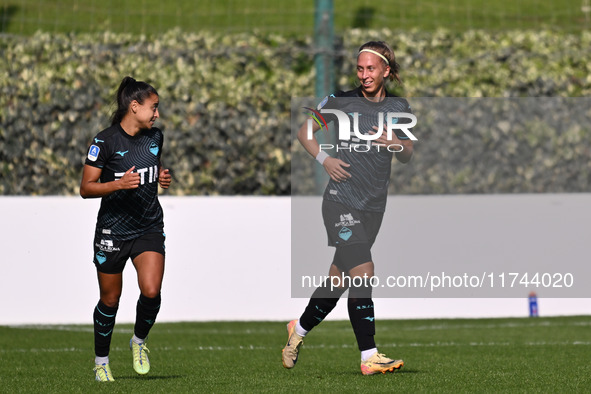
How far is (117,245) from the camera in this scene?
670 cm

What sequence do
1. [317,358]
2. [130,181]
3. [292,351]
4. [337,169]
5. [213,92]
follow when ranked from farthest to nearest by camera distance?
[213,92] → [317,358] → [292,351] → [337,169] → [130,181]

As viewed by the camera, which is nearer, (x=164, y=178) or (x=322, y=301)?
(x=164, y=178)

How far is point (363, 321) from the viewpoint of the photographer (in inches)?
265

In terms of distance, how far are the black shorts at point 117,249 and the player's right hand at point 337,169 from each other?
1108mm

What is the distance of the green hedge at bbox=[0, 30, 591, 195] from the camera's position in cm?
1268

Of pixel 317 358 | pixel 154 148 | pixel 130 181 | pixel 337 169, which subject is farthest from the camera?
pixel 317 358

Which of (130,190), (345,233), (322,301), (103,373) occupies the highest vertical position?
(130,190)

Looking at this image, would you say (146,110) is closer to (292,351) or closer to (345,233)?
(345,233)

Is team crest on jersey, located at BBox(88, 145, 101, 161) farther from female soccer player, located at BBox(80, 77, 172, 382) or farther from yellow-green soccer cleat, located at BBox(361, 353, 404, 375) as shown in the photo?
yellow-green soccer cleat, located at BBox(361, 353, 404, 375)

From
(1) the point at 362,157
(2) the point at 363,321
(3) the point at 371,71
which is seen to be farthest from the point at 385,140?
(2) the point at 363,321

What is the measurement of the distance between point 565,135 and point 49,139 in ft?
19.3

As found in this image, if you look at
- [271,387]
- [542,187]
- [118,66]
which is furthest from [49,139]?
[271,387]

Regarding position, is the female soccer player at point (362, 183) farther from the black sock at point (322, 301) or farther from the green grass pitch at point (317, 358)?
the green grass pitch at point (317, 358)

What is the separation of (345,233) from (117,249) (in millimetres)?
1349
